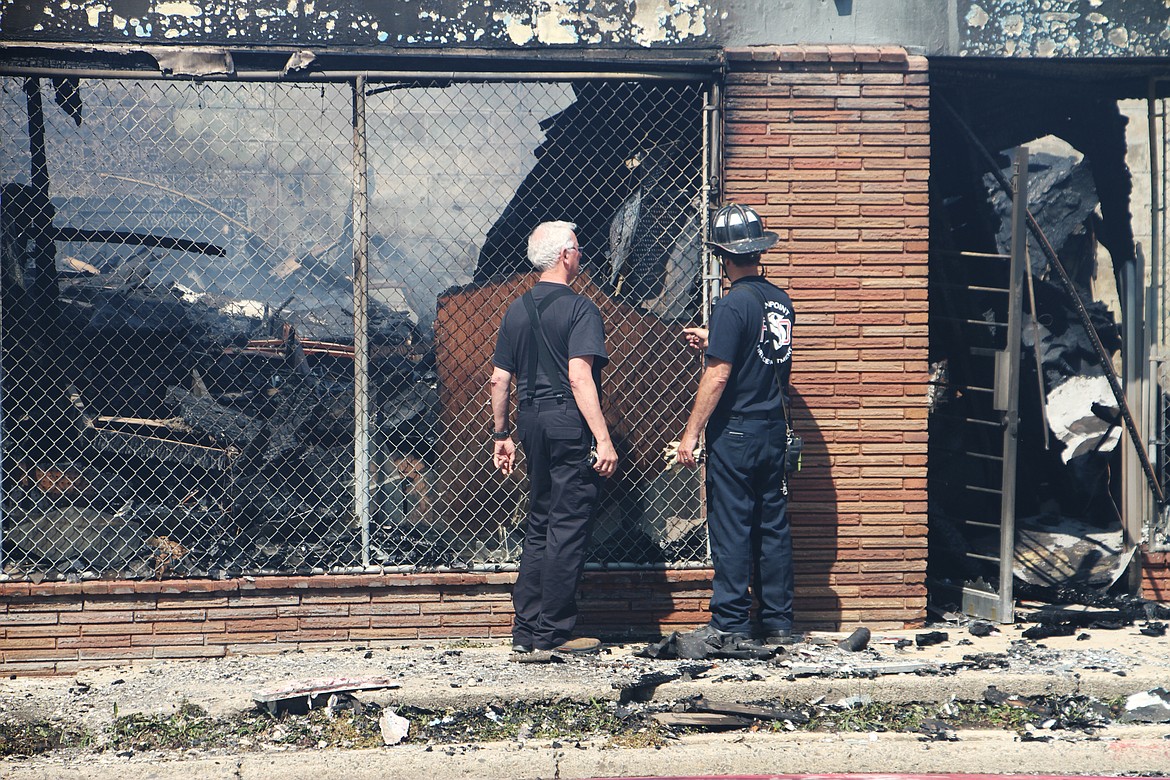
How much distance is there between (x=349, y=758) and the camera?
425 centimetres

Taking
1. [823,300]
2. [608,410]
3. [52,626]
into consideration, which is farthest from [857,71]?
[52,626]

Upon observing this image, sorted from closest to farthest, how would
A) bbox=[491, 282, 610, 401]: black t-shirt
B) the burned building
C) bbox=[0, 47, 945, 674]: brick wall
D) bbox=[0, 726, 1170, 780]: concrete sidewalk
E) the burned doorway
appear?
bbox=[0, 726, 1170, 780]: concrete sidewalk, bbox=[491, 282, 610, 401]: black t-shirt, the burned building, bbox=[0, 47, 945, 674]: brick wall, the burned doorway

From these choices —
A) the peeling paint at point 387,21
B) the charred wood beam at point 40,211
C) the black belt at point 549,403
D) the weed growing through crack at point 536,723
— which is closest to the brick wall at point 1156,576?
the weed growing through crack at point 536,723

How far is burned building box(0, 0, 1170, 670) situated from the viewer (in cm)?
565

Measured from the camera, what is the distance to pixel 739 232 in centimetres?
546

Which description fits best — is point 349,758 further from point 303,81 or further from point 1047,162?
point 1047,162

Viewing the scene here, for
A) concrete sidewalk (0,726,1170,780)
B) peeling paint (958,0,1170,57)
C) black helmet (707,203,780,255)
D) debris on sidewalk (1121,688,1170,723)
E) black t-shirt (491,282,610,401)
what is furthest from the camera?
peeling paint (958,0,1170,57)

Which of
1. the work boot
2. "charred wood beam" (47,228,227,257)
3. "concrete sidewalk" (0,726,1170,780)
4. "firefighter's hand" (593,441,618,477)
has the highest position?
"charred wood beam" (47,228,227,257)

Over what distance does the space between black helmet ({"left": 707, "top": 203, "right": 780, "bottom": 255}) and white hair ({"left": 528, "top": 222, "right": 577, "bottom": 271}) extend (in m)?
0.73

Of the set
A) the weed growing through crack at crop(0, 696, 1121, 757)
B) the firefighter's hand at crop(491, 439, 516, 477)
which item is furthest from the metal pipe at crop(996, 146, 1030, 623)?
the firefighter's hand at crop(491, 439, 516, 477)

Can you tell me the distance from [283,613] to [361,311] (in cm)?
162

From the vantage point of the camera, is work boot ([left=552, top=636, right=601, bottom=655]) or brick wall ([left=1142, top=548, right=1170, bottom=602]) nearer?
work boot ([left=552, top=636, right=601, bottom=655])

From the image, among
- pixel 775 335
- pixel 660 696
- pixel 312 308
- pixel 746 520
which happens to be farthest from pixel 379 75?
pixel 660 696

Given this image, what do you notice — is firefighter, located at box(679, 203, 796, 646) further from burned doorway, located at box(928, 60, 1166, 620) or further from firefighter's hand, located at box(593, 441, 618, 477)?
burned doorway, located at box(928, 60, 1166, 620)
